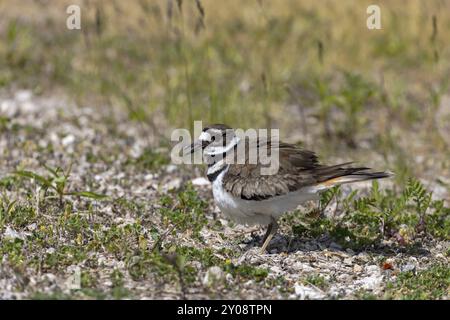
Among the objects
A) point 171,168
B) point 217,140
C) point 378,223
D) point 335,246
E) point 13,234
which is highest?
point 217,140

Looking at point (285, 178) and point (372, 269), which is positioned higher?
point (285, 178)

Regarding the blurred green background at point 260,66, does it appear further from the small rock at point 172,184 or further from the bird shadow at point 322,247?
the bird shadow at point 322,247

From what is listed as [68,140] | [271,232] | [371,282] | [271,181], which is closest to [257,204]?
[271,181]

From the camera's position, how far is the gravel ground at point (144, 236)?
568cm

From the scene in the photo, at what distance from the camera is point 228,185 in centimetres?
628

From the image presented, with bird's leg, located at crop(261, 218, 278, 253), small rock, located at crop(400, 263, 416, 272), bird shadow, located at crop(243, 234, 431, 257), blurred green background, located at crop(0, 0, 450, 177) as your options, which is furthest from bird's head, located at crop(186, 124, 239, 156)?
blurred green background, located at crop(0, 0, 450, 177)

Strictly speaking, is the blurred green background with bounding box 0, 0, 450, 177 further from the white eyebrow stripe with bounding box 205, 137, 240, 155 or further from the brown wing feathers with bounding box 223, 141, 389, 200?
the brown wing feathers with bounding box 223, 141, 389, 200

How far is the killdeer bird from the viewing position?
6.17 metres

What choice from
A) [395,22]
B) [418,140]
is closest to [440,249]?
[418,140]

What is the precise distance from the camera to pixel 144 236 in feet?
21.4

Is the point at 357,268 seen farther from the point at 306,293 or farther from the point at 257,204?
the point at 257,204

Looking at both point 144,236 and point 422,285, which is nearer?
point 422,285

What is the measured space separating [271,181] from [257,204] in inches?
8.5

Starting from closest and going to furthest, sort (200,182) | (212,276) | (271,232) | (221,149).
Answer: (212,276) < (271,232) < (221,149) < (200,182)
